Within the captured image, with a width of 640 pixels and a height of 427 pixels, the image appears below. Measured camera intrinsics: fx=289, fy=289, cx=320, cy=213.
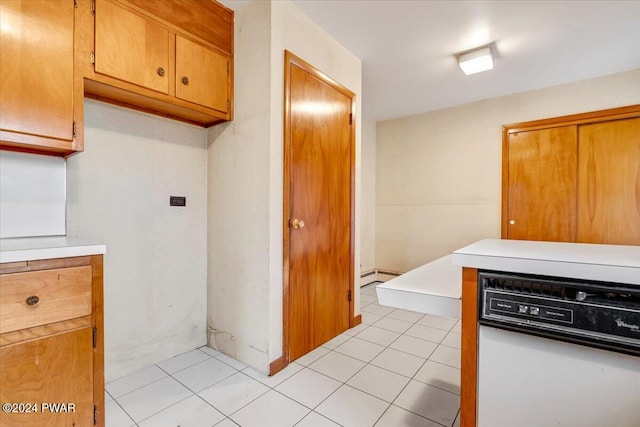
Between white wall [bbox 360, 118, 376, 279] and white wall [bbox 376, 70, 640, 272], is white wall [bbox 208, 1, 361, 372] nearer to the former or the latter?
white wall [bbox 360, 118, 376, 279]

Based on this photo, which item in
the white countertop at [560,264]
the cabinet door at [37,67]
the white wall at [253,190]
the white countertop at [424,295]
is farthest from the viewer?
the white wall at [253,190]

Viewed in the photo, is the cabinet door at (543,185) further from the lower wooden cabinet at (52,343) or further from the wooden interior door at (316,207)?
the lower wooden cabinet at (52,343)

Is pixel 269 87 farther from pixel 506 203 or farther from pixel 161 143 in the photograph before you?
pixel 506 203

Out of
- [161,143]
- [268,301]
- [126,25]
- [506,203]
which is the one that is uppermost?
[126,25]

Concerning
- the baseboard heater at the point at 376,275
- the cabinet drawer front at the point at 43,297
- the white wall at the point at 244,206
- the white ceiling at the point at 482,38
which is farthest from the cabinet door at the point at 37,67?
the baseboard heater at the point at 376,275

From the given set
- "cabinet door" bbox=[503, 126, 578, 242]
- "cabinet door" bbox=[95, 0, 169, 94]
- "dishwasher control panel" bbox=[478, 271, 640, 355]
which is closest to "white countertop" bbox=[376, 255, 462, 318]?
"dishwasher control panel" bbox=[478, 271, 640, 355]

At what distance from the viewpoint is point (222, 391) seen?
68.7 inches

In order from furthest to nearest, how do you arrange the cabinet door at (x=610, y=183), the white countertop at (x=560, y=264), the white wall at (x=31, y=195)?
the cabinet door at (x=610, y=183), the white wall at (x=31, y=195), the white countertop at (x=560, y=264)

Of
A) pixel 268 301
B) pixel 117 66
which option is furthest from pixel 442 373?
pixel 117 66

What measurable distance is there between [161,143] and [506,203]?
368cm

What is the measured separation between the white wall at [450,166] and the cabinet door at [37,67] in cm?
378

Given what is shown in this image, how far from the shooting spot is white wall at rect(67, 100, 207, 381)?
1.78 m

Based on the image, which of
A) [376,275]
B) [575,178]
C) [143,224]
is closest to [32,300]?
[143,224]

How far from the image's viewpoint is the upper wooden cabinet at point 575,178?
2.89 metres
